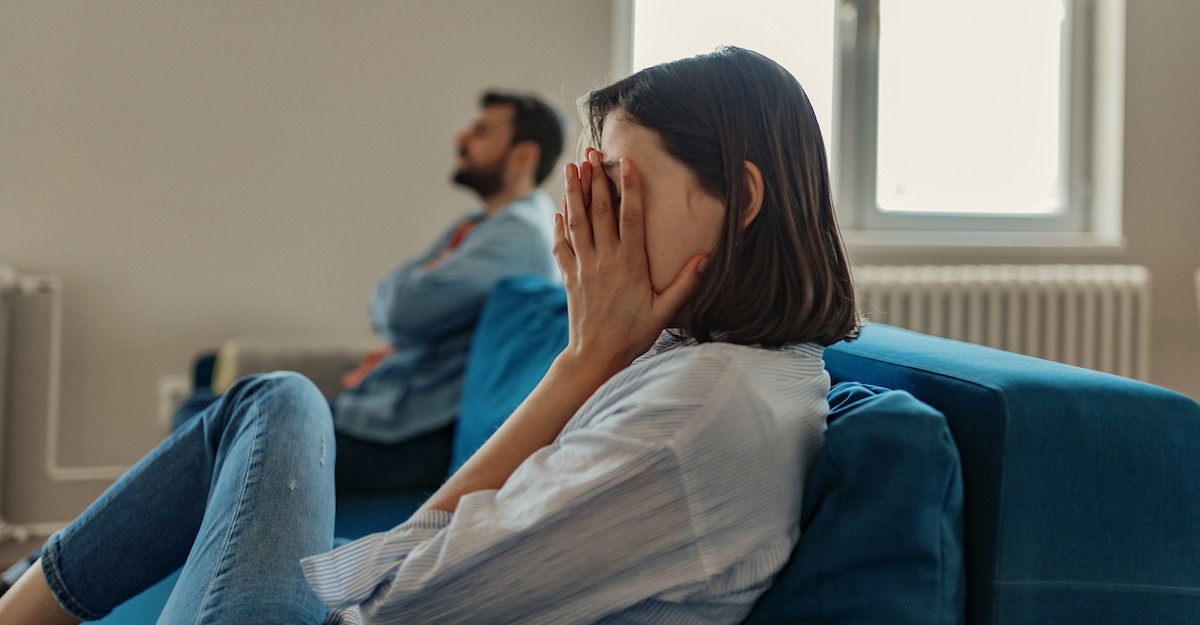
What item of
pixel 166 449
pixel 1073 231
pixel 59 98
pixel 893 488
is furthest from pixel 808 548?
pixel 1073 231

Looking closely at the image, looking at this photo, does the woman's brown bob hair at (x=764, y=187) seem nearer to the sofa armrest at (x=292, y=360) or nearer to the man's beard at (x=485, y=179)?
the man's beard at (x=485, y=179)

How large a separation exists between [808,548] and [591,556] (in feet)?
0.55

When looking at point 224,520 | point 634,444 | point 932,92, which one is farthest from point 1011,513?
point 932,92

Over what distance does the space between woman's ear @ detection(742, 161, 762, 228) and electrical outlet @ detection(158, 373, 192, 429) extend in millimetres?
2468

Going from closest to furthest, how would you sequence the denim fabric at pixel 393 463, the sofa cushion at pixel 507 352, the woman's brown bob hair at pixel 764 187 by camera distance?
the woman's brown bob hair at pixel 764 187, the sofa cushion at pixel 507 352, the denim fabric at pixel 393 463

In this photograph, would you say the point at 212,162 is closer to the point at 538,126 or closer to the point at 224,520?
the point at 538,126

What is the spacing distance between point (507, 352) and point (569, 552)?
1142 mm

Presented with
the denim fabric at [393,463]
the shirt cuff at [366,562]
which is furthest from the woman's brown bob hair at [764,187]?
the denim fabric at [393,463]

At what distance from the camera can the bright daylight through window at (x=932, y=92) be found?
10.5 ft

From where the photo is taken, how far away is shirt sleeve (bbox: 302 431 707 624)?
2.24 feet

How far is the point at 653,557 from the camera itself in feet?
2.27

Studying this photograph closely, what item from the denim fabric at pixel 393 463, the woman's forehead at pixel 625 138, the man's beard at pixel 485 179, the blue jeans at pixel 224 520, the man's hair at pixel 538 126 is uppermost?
the man's hair at pixel 538 126

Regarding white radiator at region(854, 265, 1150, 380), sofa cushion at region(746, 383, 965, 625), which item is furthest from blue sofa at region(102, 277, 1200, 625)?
white radiator at region(854, 265, 1150, 380)

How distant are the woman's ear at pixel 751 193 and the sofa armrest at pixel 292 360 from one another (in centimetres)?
190
